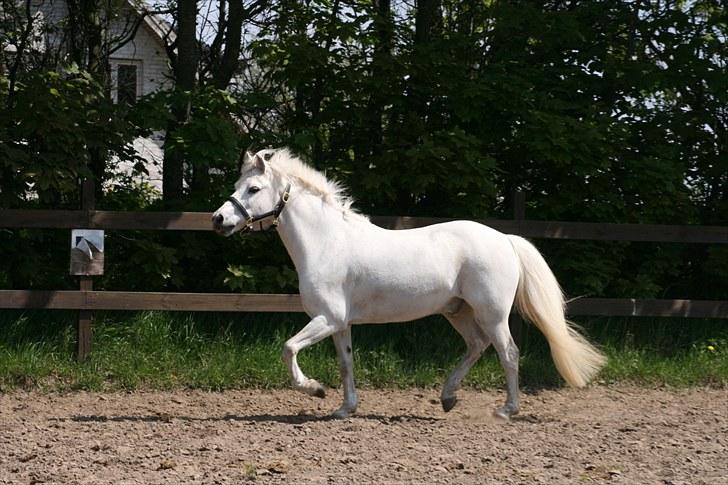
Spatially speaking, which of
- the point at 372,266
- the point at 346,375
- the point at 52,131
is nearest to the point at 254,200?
the point at 372,266

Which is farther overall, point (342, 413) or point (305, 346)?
point (342, 413)

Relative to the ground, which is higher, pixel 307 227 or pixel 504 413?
pixel 307 227

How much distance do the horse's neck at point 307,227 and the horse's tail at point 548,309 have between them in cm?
153

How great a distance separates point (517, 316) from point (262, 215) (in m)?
3.39

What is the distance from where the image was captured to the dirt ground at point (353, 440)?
17.2ft

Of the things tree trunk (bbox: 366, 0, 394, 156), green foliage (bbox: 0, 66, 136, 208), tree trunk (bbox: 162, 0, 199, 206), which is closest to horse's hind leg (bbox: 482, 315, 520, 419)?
tree trunk (bbox: 366, 0, 394, 156)

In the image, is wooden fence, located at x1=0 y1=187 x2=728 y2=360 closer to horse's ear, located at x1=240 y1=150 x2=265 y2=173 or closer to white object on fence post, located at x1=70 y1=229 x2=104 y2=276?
white object on fence post, located at x1=70 y1=229 x2=104 y2=276

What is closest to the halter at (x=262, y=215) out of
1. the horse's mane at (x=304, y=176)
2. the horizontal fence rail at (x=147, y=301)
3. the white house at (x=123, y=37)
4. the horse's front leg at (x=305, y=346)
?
the horse's mane at (x=304, y=176)

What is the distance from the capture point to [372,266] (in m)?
7.30

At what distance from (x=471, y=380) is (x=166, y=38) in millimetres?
7065

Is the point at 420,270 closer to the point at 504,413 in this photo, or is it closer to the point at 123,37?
the point at 504,413

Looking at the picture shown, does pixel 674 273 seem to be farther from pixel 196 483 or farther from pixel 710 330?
pixel 196 483

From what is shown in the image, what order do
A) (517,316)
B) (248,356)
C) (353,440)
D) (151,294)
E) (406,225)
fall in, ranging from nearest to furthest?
(353,440) → (151,294) → (248,356) → (406,225) → (517,316)

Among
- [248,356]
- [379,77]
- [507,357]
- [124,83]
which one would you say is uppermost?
[124,83]
